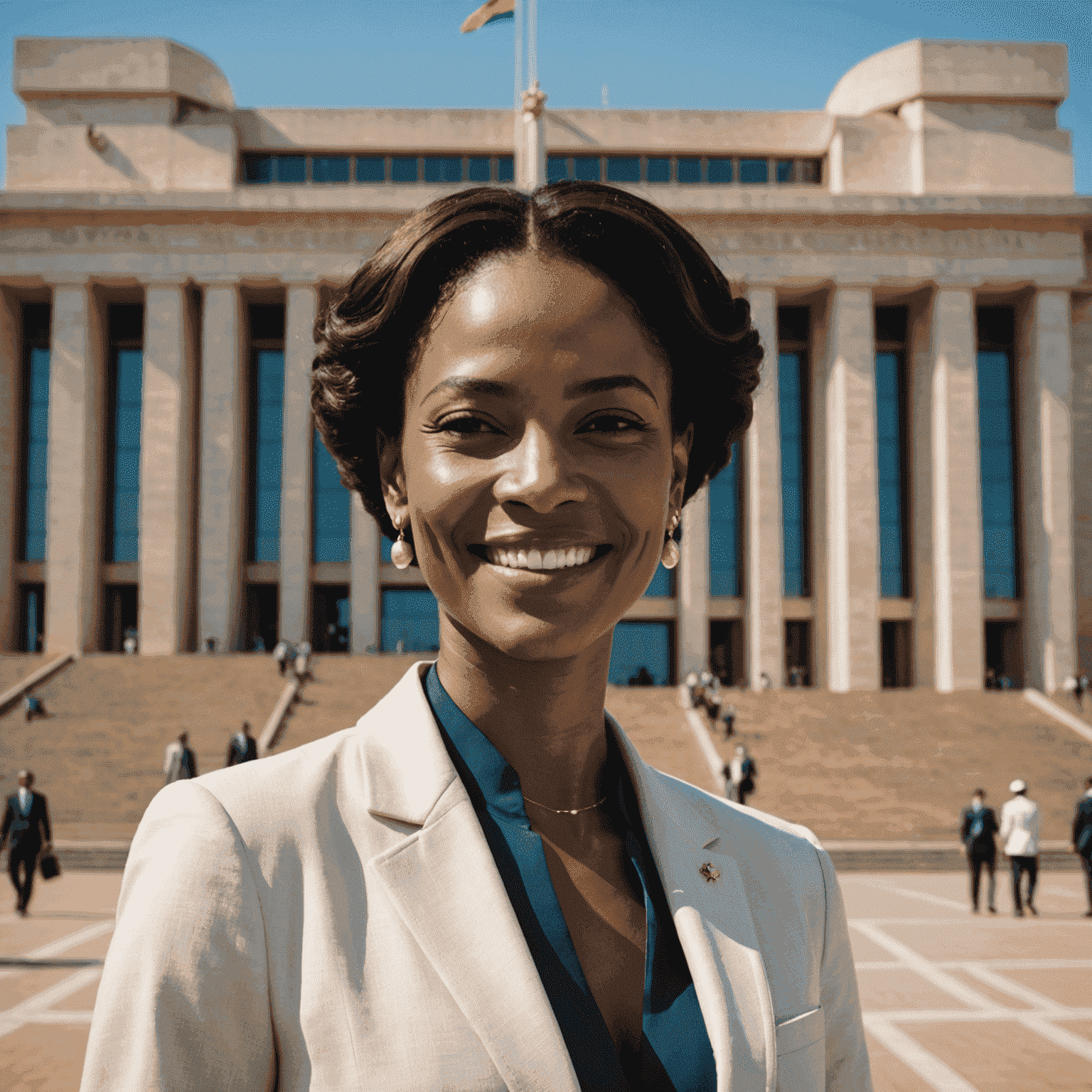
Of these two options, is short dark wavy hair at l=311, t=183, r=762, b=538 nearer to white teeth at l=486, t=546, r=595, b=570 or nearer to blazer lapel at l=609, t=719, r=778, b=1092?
white teeth at l=486, t=546, r=595, b=570

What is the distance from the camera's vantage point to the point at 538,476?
1.57 metres

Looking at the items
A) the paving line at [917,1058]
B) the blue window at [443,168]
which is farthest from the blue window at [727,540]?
the paving line at [917,1058]

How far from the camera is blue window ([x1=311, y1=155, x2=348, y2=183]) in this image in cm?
4366

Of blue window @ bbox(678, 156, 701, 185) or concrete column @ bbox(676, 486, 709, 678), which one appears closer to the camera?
concrete column @ bbox(676, 486, 709, 678)

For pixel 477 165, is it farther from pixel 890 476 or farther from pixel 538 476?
pixel 538 476

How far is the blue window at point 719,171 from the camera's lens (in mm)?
43812

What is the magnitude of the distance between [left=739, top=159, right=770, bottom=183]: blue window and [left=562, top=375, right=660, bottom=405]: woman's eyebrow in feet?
148

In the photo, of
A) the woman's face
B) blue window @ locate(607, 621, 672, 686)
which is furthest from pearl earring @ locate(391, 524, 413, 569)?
blue window @ locate(607, 621, 672, 686)

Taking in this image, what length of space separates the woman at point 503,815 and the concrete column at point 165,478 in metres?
37.7

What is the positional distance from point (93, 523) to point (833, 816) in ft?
94.4

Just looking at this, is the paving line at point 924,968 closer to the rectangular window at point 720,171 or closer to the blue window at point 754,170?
the rectangular window at point 720,171

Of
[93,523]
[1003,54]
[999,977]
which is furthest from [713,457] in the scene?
[1003,54]

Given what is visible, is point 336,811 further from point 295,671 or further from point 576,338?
point 295,671

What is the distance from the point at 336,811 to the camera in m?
1.57
